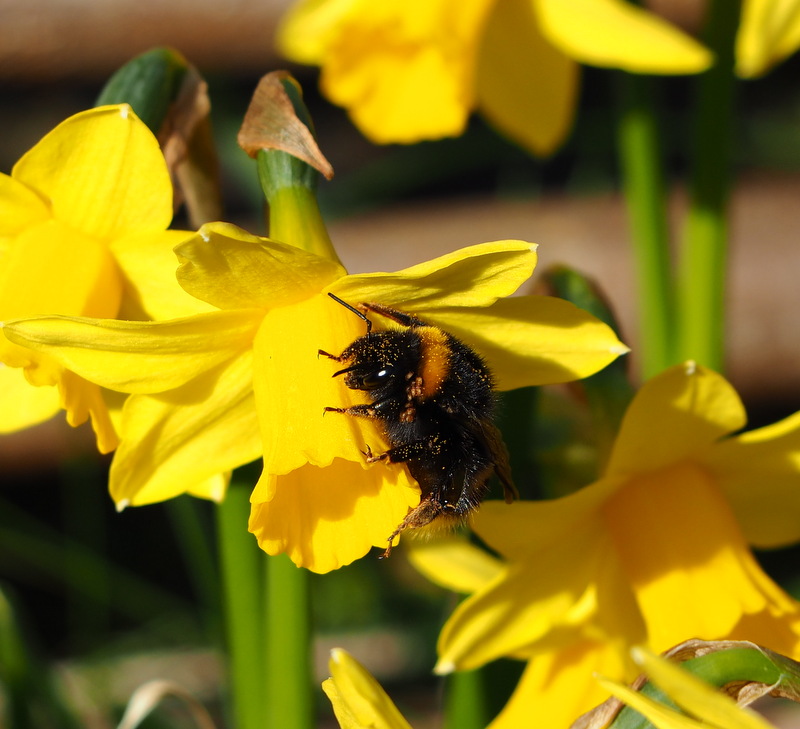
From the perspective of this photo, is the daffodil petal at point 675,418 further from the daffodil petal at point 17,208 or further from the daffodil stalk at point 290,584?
the daffodil petal at point 17,208

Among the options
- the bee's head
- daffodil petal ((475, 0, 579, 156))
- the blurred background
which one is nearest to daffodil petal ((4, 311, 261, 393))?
the bee's head

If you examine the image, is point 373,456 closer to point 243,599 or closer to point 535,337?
point 535,337

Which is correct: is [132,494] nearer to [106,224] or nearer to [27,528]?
[106,224]

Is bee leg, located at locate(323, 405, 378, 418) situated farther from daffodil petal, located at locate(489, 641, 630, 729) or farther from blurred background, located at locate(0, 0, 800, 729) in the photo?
blurred background, located at locate(0, 0, 800, 729)

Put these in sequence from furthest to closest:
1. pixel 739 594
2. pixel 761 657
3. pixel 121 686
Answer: pixel 121 686 < pixel 739 594 < pixel 761 657

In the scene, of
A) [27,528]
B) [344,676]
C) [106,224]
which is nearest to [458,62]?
[106,224]

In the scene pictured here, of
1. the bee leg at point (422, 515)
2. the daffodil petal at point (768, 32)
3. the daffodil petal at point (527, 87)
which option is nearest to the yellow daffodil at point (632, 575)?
the bee leg at point (422, 515)
